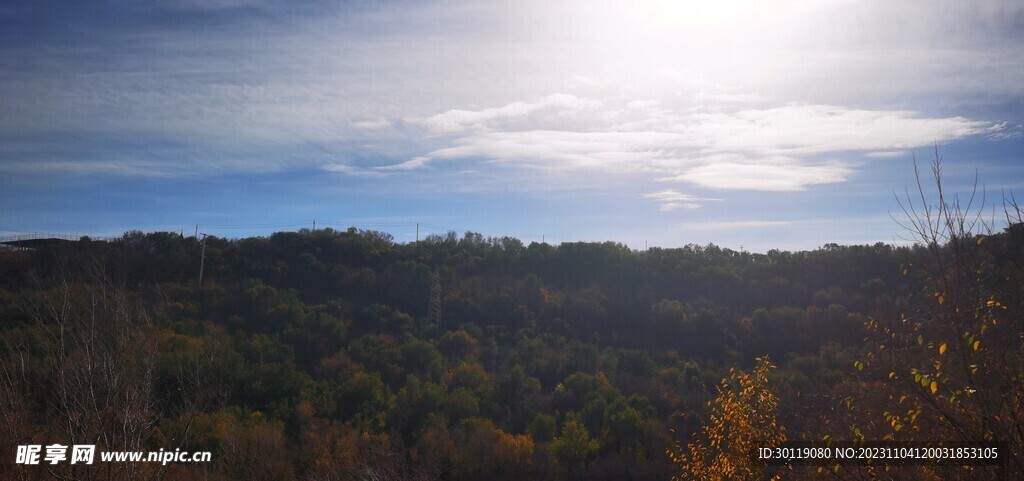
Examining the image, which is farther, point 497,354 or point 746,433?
point 497,354

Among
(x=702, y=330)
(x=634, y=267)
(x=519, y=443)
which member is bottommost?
(x=519, y=443)

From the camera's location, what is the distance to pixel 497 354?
113 feet

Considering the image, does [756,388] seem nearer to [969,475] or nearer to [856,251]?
[969,475]

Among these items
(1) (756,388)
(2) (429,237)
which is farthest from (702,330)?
(1) (756,388)

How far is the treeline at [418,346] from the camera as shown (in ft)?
30.2

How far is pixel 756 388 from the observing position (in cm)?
977

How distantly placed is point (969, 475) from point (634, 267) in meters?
40.6

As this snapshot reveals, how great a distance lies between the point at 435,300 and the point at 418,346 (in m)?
7.63

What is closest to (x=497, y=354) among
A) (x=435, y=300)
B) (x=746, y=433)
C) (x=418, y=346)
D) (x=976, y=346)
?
(x=418, y=346)

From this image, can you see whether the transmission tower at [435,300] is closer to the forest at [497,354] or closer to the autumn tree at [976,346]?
the forest at [497,354]

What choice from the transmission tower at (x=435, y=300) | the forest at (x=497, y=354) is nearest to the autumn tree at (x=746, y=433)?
the forest at (x=497, y=354)

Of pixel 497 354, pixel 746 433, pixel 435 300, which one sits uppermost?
pixel 435 300

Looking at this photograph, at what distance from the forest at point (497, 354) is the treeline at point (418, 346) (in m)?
0.11

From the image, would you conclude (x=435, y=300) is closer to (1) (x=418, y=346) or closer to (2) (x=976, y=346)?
(1) (x=418, y=346)
